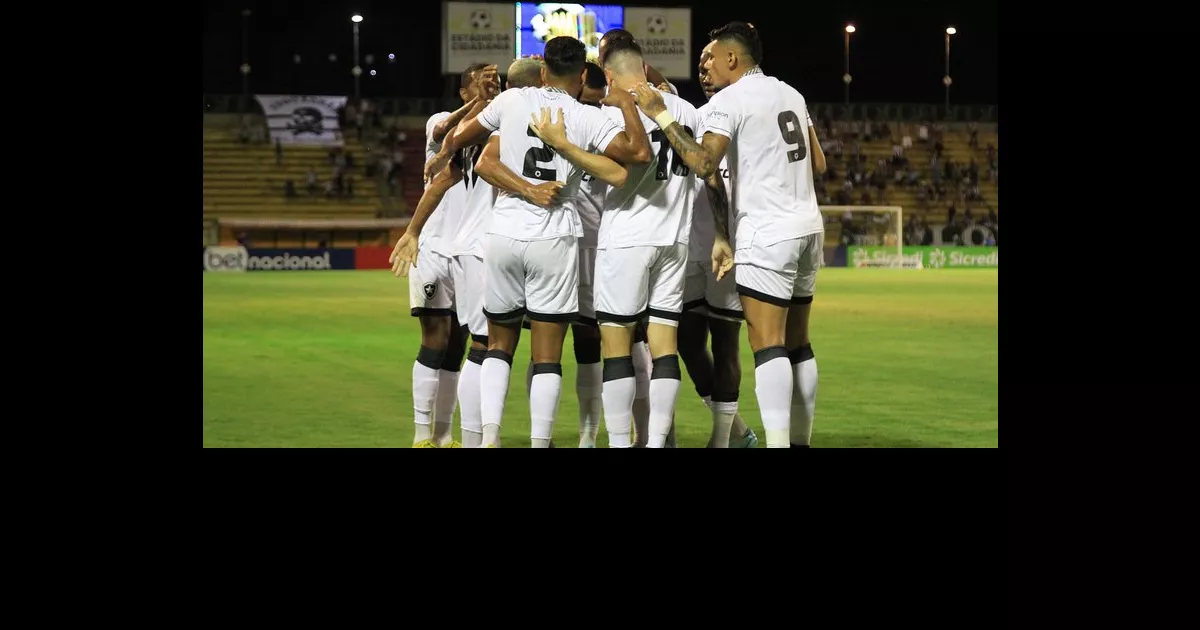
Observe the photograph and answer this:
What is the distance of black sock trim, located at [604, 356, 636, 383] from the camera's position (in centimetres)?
602

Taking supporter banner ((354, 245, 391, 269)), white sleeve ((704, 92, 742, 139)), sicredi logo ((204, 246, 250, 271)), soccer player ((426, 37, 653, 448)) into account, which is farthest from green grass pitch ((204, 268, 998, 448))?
supporter banner ((354, 245, 391, 269))

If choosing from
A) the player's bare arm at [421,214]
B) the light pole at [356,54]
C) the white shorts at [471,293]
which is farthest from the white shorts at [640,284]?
the light pole at [356,54]

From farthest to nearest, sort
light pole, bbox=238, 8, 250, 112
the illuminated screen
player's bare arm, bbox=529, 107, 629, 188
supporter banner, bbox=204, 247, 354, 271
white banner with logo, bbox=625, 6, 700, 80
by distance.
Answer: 1. light pole, bbox=238, 8, 250, 112
2. white banner with logo, bbox=625, 6, 700, 80
3. the illuminated screen
4. supporter banner, bbox=204, 247, 354, 271
5. player's bare arm, bbox=529, 107, 629, 188

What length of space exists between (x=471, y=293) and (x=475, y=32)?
2839cm

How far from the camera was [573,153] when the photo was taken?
19.3 feet

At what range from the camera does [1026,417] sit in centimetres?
520

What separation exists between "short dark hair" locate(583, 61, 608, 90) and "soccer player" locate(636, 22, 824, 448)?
570 mm

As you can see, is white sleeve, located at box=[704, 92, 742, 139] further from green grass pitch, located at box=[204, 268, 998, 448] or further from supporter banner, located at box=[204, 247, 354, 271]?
supporter banner, located at box=[204, 247, 354, 271]

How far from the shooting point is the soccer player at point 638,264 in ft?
19.7

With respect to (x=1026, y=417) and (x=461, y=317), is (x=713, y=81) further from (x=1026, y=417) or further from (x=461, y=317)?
(x=1026, y=417)

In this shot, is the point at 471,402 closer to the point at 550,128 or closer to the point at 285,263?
the point at 550,128

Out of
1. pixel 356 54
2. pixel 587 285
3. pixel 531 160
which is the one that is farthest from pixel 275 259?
pixel 531 160

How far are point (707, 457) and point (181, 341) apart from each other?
2159 millimetres

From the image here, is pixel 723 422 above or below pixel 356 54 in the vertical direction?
below
